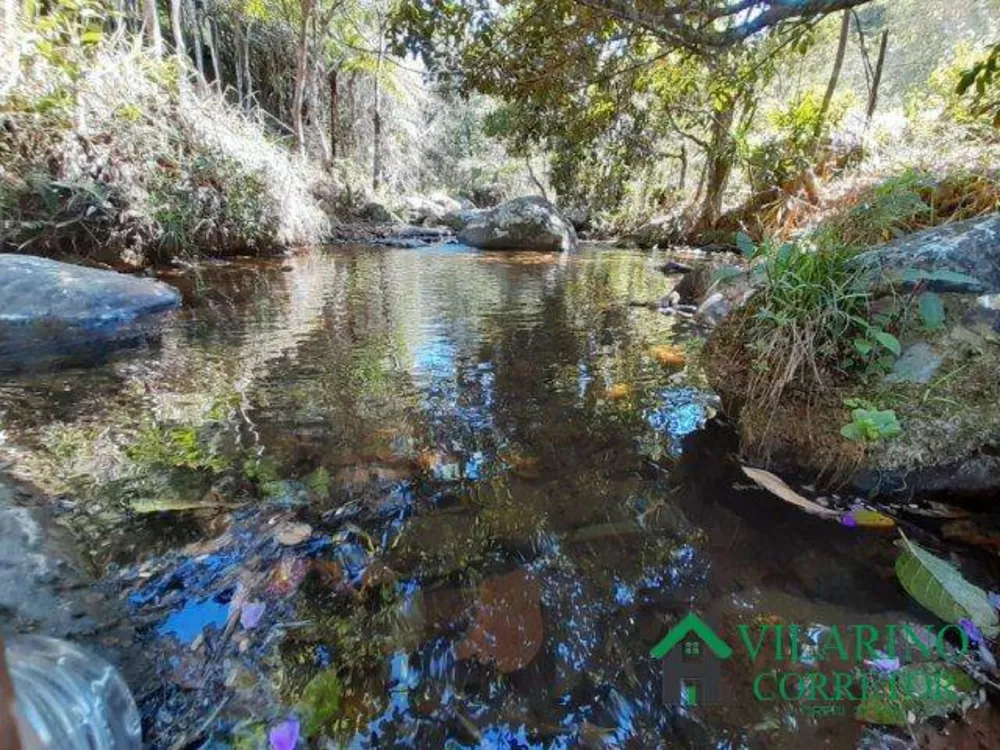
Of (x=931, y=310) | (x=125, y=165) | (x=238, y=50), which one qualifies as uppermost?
(x=238, y=50)

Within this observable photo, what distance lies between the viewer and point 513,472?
2.26 m

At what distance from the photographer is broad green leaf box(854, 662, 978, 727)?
1227 millimetres

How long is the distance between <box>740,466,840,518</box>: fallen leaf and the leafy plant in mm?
295

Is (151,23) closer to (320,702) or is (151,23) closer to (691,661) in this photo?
(320,702)

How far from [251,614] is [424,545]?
546 millimetres

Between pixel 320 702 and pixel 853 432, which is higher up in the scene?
pixel 853 432

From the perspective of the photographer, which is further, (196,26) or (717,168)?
(717,168)

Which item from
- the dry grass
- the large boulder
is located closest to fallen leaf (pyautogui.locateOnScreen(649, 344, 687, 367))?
Result: the dry grass

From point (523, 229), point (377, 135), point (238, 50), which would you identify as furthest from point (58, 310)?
point (377, 135)

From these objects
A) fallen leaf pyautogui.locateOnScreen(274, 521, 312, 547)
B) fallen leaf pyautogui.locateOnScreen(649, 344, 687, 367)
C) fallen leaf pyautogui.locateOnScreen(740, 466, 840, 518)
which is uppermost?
fallen leaf pyautogui.locateOnScreen(649, 344, 687, 367)

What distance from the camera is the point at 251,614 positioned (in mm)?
1459

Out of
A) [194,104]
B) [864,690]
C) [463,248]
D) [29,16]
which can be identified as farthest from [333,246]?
[864,690]

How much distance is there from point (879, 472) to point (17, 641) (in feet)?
8.59

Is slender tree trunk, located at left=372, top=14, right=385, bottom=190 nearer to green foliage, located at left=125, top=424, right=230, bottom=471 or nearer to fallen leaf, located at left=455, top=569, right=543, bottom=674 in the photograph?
green foliage, located at left=125, top=424, right=230, bottom=471
